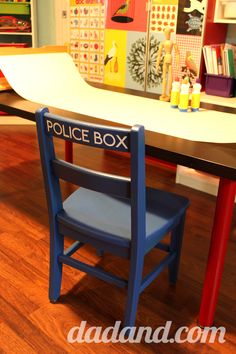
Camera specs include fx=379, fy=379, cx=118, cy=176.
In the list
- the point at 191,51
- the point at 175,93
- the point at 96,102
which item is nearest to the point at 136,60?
the point at 191,51

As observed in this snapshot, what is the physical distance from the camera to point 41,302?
5.45ft

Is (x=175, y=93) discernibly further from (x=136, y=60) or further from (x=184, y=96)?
(x=136, y=60)

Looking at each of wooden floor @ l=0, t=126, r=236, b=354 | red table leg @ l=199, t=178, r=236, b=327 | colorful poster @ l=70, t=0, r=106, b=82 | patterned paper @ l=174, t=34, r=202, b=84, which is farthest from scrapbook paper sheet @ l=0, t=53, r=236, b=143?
colorful poster @ l=70, t=0, r=106, b=82

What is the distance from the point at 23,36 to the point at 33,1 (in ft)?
1.68

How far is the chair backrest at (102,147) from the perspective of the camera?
1112 millimetres

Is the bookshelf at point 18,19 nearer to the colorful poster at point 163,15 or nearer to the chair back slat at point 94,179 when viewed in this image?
the colorful poster at point 163,15

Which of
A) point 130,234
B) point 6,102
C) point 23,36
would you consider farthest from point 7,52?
point 23,36

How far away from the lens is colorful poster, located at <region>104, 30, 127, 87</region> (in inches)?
133

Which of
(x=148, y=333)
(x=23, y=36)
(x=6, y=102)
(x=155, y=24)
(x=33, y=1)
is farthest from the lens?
(x=23, y=36)

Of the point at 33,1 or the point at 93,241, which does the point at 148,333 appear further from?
the point at 33,1

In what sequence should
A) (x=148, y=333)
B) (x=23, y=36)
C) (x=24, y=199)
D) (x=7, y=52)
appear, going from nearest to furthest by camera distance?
1. (x=148, y=333)
2. (x=7, y=52)
3. (x=24, y=199)
4. (x=23, y=36)

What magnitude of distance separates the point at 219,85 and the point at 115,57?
3.52 feet

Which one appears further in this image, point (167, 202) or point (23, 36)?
point (23, 36)

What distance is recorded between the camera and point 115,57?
3455mm
